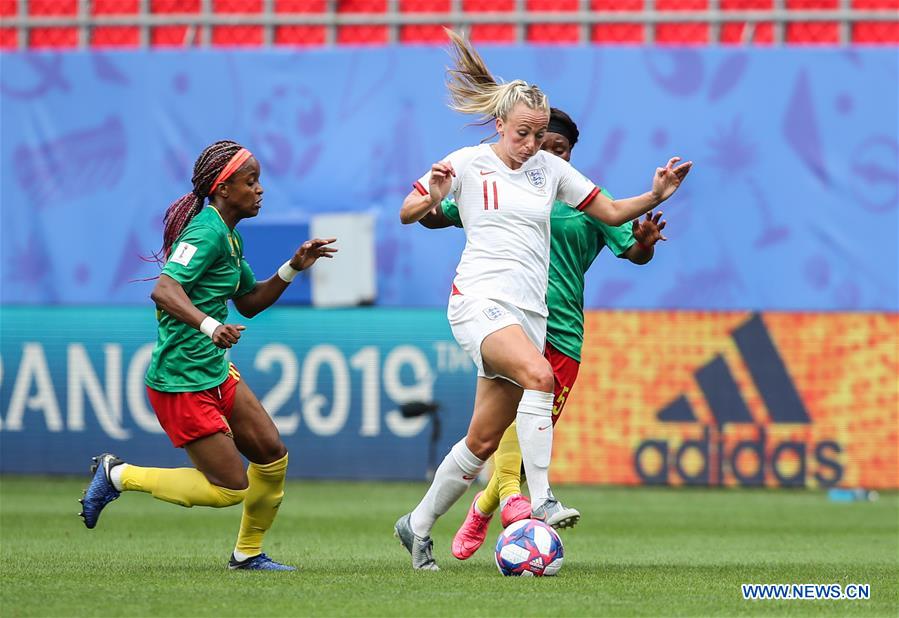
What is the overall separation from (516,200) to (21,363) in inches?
397

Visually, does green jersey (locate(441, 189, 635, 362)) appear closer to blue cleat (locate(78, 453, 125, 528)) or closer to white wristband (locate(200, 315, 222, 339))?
white wristband (locate(200, 315, 222, 339))

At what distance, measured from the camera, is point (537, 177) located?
7.02 meters

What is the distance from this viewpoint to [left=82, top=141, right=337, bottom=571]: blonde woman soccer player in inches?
269

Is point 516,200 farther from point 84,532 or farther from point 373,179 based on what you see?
point 373,179

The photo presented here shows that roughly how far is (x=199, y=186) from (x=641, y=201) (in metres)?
1.96

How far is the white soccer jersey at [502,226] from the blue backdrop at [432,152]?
9.44m

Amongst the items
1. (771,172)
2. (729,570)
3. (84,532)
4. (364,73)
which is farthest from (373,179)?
(729,570)

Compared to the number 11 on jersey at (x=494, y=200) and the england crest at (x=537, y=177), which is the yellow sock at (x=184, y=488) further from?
the england crest at (x=537, y=177)

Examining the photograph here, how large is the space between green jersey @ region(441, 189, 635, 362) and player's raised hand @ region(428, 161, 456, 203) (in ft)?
3.60

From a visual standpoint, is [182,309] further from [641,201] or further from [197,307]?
[641,201]

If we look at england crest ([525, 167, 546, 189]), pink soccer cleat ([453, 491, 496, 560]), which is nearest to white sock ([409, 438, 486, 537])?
pink soccer cleat ([453, 491, 496, 560])

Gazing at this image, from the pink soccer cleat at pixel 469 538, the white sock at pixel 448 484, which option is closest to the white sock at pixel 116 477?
the white sock at pixel 448 484

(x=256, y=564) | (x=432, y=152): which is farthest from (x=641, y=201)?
(x=432, y=152)

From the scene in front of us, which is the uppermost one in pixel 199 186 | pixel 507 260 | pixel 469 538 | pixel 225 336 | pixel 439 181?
pixel 439 181
